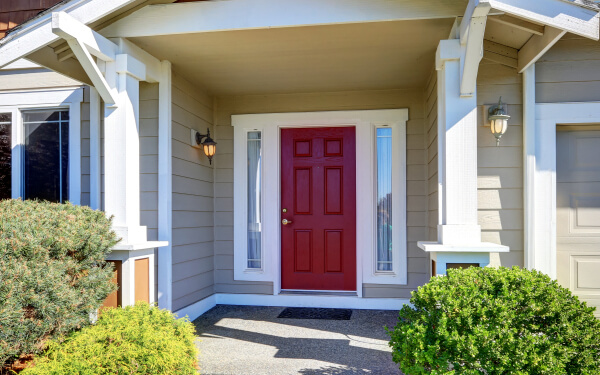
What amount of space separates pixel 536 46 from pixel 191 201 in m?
3.11

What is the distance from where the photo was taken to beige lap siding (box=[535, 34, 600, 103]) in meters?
3.33

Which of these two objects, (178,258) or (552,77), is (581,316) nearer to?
(552,77)

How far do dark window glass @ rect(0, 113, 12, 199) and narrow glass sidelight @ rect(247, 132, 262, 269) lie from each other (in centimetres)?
227

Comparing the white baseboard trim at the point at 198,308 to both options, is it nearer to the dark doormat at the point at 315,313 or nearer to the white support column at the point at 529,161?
the dark doormat at the point at 315,313

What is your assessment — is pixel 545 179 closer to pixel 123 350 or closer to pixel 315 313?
pixel 315 313

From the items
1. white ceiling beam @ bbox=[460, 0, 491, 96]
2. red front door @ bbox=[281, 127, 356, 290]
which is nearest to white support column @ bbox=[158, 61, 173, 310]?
red front door @ bbox=[281, 127, 356, 290]

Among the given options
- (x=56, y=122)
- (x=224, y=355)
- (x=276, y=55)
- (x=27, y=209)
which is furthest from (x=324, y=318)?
(x=56, y=122)

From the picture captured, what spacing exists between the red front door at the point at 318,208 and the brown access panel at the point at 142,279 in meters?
1.90

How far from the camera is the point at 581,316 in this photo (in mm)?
2162

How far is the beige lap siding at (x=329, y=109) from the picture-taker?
4648 mm

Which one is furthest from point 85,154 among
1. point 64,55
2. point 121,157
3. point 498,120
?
point 498,120

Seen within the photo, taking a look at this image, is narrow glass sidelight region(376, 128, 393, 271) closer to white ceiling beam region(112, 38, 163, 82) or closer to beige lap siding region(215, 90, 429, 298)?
beige lap siding region(215, 90, 429, 298)

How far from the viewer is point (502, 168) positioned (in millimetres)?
3367

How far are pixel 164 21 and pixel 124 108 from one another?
0.68 m
